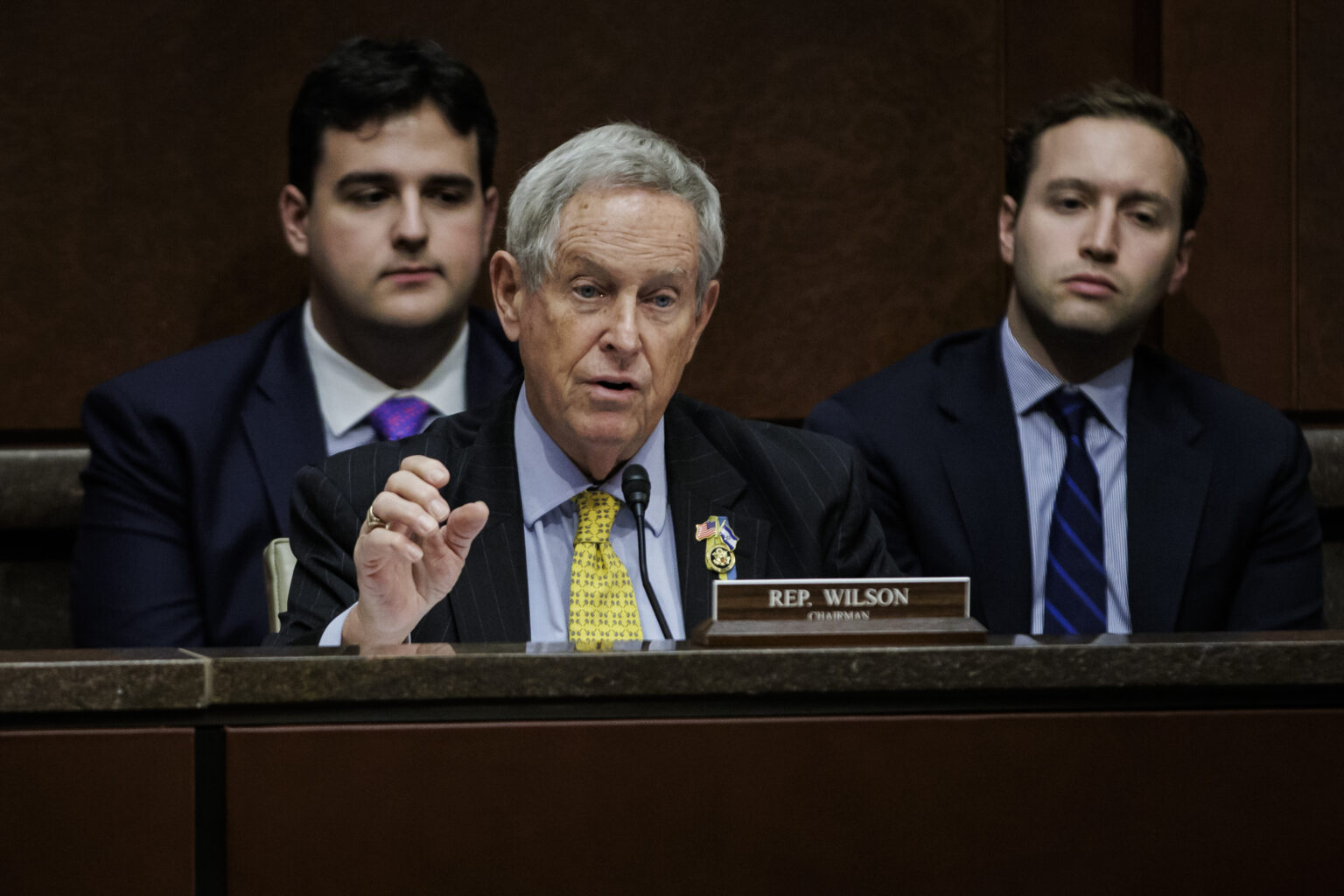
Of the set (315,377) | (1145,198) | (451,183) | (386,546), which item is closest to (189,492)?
(315,377)

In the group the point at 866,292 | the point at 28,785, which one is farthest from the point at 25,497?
the point at 28,785

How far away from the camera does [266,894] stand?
100 centimetres

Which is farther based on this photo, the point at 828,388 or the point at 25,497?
the point at 828,388

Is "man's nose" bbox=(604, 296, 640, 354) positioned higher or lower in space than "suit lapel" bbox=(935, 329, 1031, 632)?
higher

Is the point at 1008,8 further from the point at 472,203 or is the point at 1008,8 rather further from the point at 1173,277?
the point at 472,203

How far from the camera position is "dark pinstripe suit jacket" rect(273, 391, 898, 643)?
5.63 feet

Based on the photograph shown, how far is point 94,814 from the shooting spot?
0.99 m

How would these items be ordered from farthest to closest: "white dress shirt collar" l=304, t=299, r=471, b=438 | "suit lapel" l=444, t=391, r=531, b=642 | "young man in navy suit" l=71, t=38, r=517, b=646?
"white dress shirt collar" l=304, t=299, r=471, b=438 → "young man in navy suit" l=71, t=38, r=517, b=646 → "suit lapel" l=444, t=391, r=531, b=642

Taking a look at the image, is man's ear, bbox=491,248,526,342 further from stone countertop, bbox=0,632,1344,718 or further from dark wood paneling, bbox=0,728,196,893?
dark wood paneling, bbox=0,728,196,893

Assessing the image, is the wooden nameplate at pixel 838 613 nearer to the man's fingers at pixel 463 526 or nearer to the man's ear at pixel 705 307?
the man's fingers at pixel 463 526

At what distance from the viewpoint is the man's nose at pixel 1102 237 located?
2469mm

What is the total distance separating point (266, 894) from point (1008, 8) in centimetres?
257

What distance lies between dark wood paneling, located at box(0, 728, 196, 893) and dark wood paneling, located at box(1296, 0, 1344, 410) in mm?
2614

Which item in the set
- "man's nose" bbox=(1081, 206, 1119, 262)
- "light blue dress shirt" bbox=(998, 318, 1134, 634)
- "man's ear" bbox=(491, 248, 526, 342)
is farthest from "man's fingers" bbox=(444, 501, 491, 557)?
"man's nose" bbox=(1081, 206, 1119, 262)
